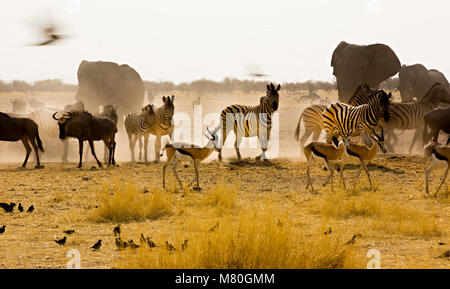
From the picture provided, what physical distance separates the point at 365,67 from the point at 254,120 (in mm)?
8029

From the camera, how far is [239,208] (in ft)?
31.7

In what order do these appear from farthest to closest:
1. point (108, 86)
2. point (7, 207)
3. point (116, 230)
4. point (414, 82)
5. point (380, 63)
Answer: point (414, 82)
point (108, 86)
point (380, 63)
point (7, 207)
point (116, 230)

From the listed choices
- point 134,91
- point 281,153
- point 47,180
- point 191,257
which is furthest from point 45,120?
point 191,257

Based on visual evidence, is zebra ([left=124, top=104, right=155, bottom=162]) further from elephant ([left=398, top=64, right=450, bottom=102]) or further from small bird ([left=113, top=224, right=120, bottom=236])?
elephant ([left=398, top=64, right=450, bottom=102])

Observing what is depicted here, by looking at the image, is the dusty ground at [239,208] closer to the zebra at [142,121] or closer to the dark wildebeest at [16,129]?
the dark wildebeest at [16,129]

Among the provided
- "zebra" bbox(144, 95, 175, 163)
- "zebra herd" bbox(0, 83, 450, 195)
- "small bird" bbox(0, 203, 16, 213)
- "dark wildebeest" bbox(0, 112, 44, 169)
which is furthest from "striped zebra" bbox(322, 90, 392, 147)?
"small bird" bbox(0, 203, 16, 213)

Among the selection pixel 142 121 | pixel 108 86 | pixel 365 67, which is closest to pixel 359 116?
pixel 142 121

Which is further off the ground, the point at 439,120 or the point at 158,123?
the point at 439,120

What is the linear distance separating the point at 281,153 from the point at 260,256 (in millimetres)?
15537

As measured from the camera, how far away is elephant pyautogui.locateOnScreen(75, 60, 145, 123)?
27594mm

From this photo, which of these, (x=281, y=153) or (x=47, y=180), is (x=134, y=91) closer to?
(x=281, y=153)

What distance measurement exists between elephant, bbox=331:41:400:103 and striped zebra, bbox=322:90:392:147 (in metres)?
8.06

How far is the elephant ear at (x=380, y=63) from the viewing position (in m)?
22.9

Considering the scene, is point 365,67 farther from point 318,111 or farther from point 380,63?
point 318,111
